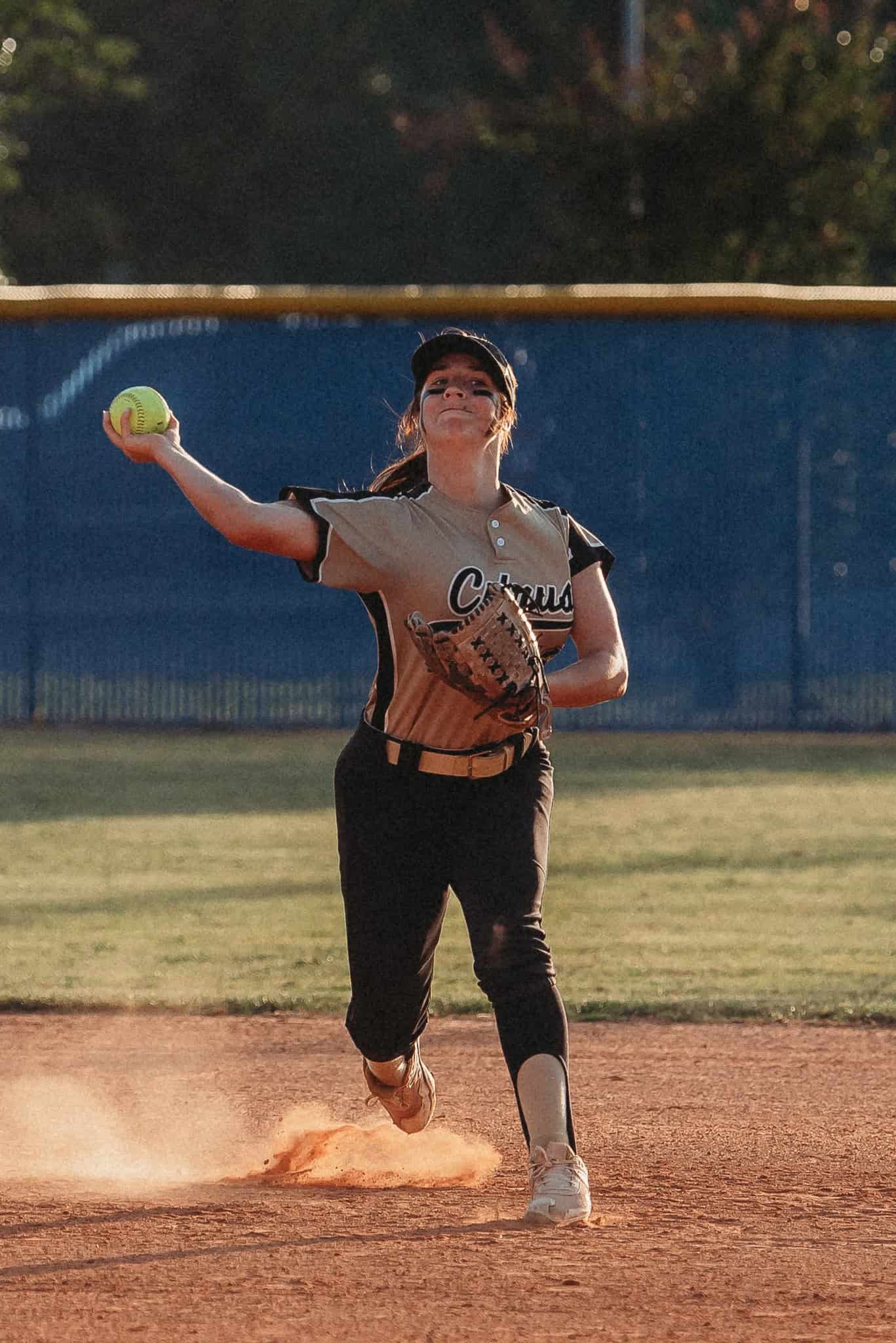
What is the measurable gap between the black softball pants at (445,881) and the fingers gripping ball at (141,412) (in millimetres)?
745

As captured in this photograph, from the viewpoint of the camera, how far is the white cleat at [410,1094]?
4680 mm

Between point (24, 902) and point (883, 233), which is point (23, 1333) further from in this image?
point (883, 233)

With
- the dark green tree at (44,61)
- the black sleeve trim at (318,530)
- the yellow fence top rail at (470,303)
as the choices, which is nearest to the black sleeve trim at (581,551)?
the black sleeve trim at (318,530)

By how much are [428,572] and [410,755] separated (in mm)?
363

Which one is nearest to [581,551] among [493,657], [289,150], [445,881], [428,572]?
[428,572]

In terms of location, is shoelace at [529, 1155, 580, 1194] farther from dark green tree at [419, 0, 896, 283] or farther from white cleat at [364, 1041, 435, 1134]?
dark green tree at [419, 0, 896, 283]

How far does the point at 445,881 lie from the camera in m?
4.39

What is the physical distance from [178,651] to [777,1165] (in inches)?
378

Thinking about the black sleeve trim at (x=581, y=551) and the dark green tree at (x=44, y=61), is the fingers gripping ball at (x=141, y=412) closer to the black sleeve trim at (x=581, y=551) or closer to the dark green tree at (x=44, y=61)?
the black sleeve trim at (x=581, y=551)

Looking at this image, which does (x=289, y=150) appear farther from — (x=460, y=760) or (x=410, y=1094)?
(x=460, y=760)

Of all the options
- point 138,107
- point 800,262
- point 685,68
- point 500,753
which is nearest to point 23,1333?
point 500,753

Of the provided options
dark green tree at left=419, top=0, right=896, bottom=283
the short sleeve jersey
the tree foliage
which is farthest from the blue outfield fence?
the tree foliage

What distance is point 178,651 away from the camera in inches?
553

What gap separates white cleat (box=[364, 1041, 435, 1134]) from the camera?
468 cm
